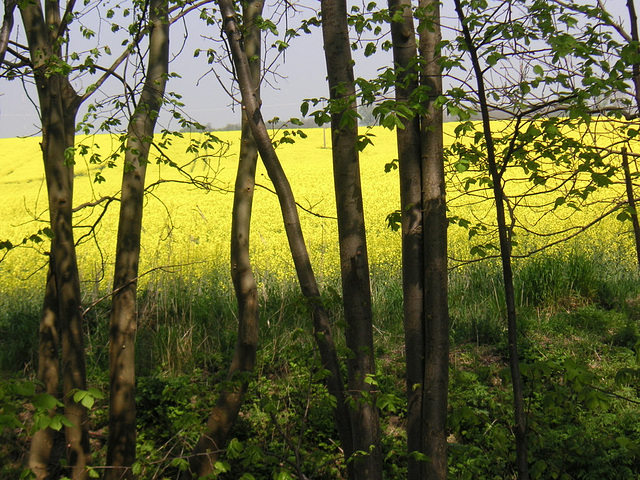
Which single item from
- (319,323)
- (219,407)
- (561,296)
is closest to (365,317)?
(319,323)

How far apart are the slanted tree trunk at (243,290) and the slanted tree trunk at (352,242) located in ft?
4.77

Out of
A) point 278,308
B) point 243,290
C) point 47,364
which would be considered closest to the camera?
point 47,364

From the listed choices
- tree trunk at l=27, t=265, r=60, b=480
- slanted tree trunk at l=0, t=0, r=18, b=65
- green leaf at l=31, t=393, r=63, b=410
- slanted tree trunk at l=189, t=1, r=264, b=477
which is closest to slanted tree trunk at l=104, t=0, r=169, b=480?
tree trunk at l=27, t=265, r=60, b=480

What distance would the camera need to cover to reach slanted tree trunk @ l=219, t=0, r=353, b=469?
311cm

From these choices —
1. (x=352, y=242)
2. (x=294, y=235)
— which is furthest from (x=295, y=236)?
(x=352, y=242)

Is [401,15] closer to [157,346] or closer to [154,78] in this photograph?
[154,78]

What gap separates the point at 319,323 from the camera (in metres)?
3.13

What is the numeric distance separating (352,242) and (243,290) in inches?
67.4

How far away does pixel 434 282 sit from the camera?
3.01 m

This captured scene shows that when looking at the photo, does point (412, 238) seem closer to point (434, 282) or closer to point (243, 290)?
point (434, 282)

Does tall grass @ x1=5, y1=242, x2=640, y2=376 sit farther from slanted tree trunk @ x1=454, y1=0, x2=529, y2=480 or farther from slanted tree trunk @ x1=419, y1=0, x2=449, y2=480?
slanted tree trunk @ x1=454, y1=0, x2=529, y2=480

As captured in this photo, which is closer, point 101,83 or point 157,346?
point 101,83

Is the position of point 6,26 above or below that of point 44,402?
above

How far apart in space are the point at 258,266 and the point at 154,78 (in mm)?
4275
